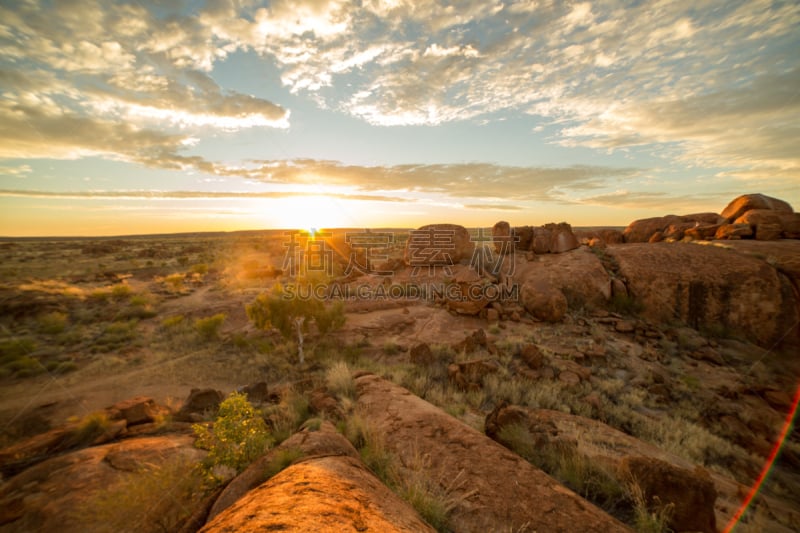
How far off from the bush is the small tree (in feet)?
23.4

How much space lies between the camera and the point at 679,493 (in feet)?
10.7

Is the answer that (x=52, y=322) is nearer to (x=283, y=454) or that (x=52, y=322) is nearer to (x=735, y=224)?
(x=283, y=454)

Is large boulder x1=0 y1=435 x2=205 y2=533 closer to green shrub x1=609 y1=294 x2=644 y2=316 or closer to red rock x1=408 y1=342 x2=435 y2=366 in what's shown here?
red rock x1=408 y1=342 x2=435 y2=366

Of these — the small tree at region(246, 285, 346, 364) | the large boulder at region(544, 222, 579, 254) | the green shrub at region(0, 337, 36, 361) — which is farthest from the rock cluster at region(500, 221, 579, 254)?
the green shrub at region(0, 337, 36, 361)

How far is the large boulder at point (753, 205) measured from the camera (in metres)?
14.7

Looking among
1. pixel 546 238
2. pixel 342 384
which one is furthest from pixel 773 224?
pixel 342 384

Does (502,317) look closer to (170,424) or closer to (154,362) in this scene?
(170,424)

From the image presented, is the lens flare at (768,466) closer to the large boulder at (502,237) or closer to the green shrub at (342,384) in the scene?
the green shrub at (342,384)

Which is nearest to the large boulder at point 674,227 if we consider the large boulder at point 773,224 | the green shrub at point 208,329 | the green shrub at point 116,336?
the large boulder at point 773,224

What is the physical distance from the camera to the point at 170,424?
17.9ft

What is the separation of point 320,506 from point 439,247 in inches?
808

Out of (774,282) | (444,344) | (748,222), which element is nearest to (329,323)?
(444,344)

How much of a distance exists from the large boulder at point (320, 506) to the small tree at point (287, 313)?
353 inches

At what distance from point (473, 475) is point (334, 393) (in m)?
4.04
